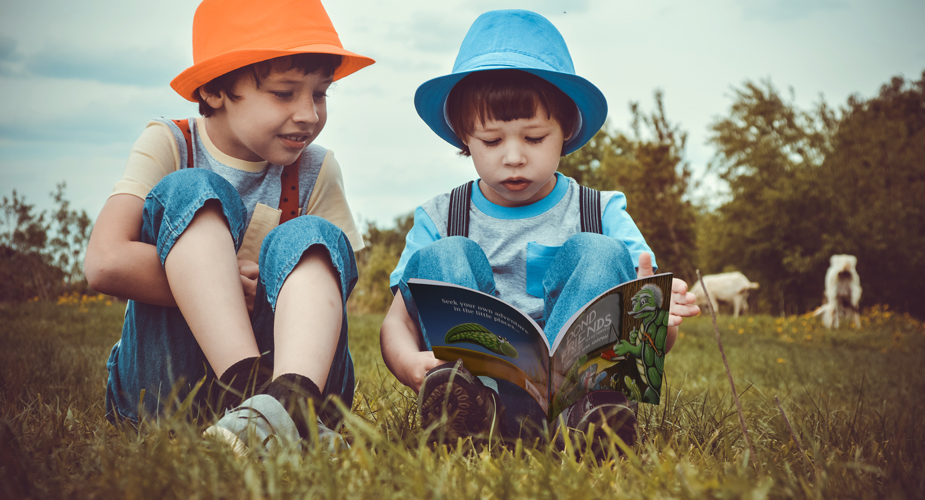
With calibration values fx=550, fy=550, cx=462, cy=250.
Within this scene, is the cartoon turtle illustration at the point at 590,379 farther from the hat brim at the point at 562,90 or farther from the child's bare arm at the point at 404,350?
the hat brim at the point at 562,90

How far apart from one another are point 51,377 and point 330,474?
226 centimetres

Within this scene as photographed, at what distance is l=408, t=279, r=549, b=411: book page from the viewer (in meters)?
1.16

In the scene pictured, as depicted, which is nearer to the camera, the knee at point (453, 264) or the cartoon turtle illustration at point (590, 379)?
the cartoon turtle illustration at point (590, 379)

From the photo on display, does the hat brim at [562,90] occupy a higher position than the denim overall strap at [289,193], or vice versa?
the hat brim at [562,90]

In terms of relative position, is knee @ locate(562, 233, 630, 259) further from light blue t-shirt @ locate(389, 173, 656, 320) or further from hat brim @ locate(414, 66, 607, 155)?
hat brim @ locate(414, 66, 607, 155)

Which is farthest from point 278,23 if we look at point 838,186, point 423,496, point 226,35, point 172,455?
point 838,186

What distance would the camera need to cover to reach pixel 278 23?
1600 millimetres

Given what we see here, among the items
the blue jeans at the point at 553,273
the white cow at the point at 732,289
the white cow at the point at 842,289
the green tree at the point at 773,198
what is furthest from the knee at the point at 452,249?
the green tree at the point at 773,198

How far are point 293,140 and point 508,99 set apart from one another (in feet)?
2.19

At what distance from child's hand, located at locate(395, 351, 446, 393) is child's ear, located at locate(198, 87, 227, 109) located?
0.95m

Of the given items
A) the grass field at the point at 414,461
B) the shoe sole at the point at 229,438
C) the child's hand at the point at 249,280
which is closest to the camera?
the grass field at the point at 414,461

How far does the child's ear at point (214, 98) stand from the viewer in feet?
5.42

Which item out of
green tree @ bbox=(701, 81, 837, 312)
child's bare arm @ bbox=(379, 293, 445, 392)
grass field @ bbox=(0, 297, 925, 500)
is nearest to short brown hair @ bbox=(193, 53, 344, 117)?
child's bare arm @ bbox=(379, 293, 445, 392)

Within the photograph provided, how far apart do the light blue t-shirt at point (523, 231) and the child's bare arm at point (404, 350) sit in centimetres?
13
